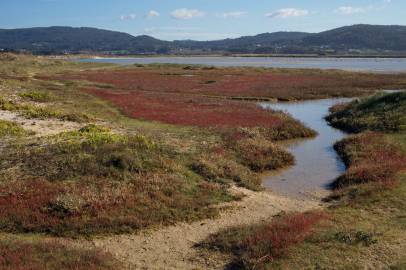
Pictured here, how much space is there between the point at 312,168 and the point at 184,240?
44.7 ft

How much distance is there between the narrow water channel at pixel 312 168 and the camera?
22.6m

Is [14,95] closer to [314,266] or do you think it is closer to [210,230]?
[210,230]

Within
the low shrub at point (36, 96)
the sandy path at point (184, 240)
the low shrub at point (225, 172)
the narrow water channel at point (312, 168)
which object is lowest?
the narrow water channel at point (312, 168)

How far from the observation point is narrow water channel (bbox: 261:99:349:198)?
22.6 meters

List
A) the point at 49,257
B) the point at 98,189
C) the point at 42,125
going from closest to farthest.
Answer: the point at 49,257 < the point at 98,189 < the point at 42,125

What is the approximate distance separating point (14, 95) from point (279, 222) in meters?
42.9

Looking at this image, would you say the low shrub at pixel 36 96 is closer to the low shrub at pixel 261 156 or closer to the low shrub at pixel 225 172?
the low shrub at pixel 261 156

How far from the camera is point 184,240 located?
15.5 metres

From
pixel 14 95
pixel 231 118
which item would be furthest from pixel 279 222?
pixel 14 95

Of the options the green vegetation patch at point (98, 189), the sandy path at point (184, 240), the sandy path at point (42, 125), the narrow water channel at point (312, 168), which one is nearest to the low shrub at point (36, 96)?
the sandy path at point (42, 125)

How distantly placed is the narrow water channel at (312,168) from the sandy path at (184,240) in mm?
2410

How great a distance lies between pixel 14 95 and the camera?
50.4 m

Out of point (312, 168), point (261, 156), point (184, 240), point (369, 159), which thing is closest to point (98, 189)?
point (184, 240)

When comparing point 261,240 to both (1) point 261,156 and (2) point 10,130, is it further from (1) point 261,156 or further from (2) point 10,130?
(2) point 10,130
